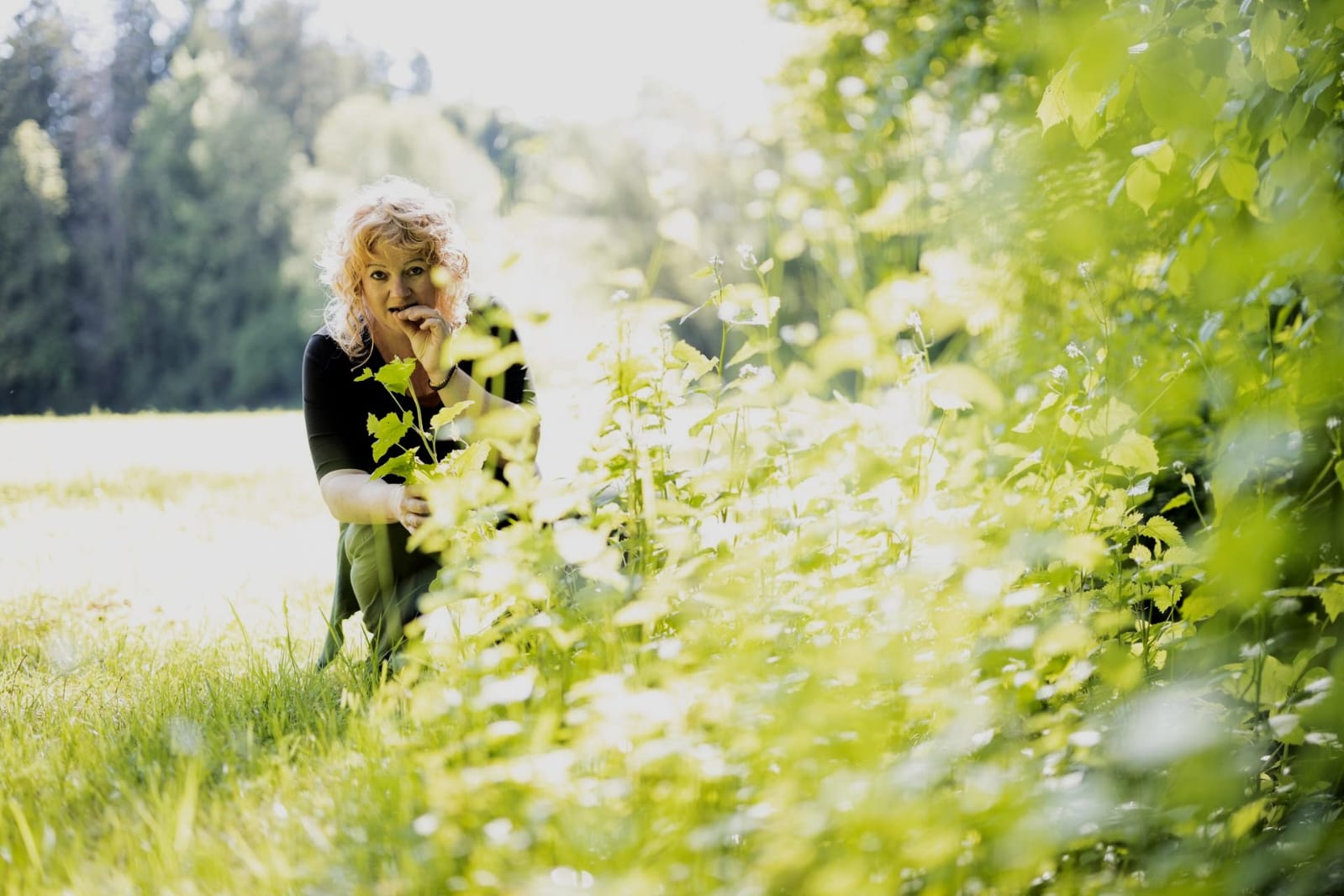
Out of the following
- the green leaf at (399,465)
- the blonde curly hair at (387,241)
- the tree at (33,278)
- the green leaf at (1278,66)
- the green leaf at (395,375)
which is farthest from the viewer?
the tree at (33,278)

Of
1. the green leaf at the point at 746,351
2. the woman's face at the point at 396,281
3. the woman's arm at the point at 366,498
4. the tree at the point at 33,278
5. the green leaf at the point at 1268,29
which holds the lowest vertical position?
the woman's arm at the point at 366,498

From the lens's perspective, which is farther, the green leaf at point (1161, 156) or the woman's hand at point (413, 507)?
the woman's hand at point (413, 507)

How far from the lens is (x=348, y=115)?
34219 mm

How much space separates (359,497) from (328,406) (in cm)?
47

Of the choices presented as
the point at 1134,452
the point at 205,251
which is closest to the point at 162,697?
the point at 1134,452

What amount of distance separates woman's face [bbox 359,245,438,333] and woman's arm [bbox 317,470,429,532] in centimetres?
43

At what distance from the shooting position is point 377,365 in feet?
10.1

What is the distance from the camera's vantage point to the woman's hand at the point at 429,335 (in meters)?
2.50

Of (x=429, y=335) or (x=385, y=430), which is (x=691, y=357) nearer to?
(x=385, y=430)

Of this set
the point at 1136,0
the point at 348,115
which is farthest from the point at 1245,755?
the point at 348,115

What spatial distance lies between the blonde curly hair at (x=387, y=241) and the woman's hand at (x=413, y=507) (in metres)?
0.55

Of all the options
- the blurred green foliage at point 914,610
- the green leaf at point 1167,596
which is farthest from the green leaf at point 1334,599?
the green leaf at point 1167,596

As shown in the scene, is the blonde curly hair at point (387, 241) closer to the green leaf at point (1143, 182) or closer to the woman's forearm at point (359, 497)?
the woman's forearm at point (359, 497)

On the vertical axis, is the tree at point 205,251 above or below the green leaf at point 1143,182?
above
